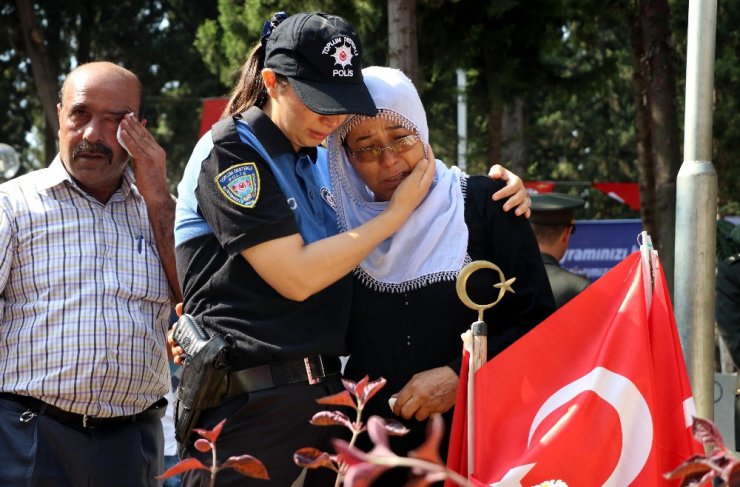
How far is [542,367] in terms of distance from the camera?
2646 millimetres

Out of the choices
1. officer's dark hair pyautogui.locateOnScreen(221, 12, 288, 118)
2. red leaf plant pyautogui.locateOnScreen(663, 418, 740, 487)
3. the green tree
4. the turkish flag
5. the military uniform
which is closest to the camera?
red leaf plant pyautogui.locateOnScreen(663, 418, 740, 487)

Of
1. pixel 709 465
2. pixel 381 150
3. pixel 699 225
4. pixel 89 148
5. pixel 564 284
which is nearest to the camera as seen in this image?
pixel 709 465

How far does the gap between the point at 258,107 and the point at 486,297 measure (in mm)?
799

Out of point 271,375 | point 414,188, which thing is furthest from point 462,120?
point 271,375

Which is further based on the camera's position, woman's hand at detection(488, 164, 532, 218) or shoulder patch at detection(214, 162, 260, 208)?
woman's hand at detection(488, 164, 532, 218)

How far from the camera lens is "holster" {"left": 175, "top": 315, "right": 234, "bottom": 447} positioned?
2.57 m

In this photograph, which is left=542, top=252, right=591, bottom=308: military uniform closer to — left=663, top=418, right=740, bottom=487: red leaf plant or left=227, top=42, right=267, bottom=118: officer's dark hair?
left=227, top=42, right=267, bottom=118: officer's dark hair

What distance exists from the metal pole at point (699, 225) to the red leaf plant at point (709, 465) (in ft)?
7.60

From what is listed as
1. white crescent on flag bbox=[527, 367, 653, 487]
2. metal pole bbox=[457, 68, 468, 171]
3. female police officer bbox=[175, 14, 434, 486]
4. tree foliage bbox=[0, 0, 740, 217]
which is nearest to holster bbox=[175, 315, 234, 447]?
female police officer bbox=[175, 14, 434, 486]

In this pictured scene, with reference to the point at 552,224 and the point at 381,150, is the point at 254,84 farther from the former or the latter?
the point at 552,224

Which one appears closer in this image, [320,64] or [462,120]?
[320,64]

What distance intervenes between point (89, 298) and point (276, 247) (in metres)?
0.94

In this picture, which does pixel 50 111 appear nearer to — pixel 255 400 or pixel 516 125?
pixel 516 125

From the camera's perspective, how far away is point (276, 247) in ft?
8.34
